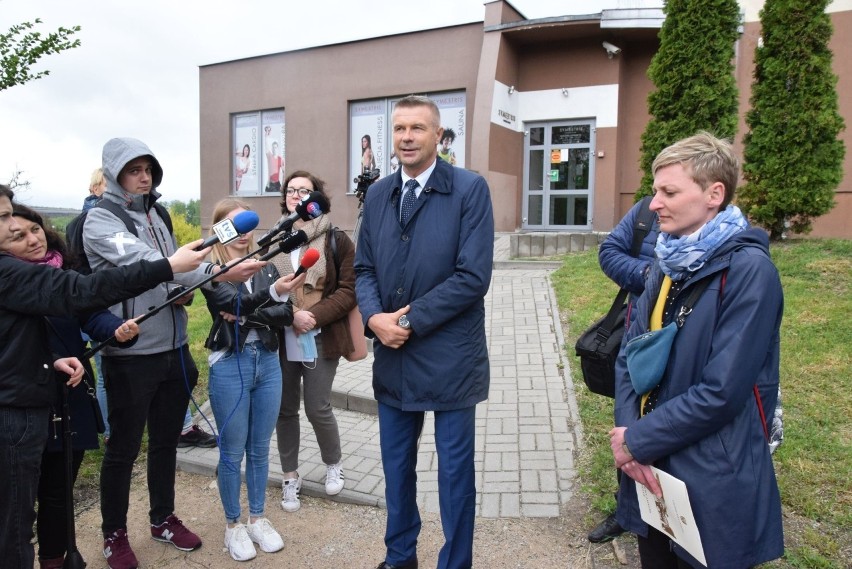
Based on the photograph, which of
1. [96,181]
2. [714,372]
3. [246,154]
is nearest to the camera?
[714,372]

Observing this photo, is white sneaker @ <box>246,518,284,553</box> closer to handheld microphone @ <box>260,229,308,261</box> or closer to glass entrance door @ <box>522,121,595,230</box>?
handheld microphone @ <box>260,229,308,261</box>

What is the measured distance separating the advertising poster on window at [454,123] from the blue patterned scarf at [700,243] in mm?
13324

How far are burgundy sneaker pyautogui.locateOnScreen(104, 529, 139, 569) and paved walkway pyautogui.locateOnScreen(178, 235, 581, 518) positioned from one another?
1.18 meters

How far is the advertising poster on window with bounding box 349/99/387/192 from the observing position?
639 inches

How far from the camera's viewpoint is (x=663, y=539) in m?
2.39

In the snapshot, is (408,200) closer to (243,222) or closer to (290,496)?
(243,222)

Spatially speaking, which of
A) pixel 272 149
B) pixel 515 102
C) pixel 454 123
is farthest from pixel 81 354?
pixel 272 149

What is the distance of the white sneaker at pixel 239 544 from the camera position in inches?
136

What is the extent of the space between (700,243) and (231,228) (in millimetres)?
1765

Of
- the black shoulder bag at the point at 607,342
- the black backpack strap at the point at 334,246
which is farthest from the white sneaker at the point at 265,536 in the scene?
the black shoulder bag at the point at 607,342

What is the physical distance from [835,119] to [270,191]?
46.4 feet

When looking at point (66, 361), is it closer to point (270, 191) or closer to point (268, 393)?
point (268, 393)

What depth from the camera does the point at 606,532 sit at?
3.50 m

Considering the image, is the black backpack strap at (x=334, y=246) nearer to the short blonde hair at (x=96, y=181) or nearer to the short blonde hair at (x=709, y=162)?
the short blonde hair at (x=709, y=162)
